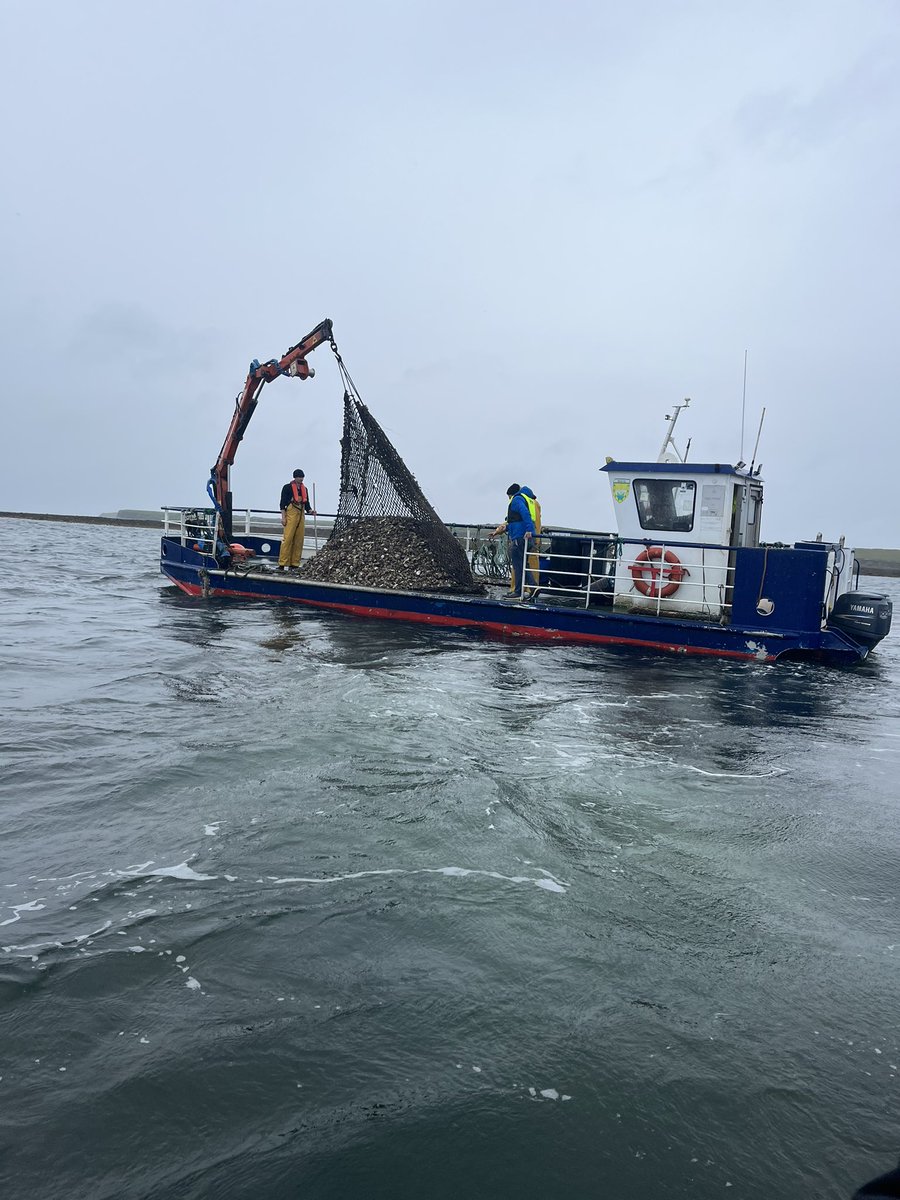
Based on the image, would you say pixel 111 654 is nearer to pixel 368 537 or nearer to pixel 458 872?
pixel 368 537

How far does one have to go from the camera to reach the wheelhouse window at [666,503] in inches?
472

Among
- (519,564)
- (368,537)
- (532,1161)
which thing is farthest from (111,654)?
(532,1161)

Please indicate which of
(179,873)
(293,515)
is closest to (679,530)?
(293,515)

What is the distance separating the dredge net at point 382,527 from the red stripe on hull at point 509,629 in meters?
0.49

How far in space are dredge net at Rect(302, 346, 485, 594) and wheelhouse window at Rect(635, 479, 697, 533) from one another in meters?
3.63

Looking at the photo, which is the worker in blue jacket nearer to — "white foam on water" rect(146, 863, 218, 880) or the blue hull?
the blue hull

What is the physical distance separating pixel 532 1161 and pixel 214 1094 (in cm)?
99

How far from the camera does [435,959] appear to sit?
132 inches

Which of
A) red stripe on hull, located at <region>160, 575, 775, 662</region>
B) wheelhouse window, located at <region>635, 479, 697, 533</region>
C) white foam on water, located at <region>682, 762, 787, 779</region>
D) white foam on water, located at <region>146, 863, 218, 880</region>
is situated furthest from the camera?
wheelhouse window, located at <region>635, 479, 697, 533</region>

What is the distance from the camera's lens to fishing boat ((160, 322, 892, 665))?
1130cm

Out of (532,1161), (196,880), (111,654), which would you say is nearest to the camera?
(532,1161)

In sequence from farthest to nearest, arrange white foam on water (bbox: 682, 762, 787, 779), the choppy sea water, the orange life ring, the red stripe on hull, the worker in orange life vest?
the worker in orange life vest
the orange life ring
the red stripe on hull
white foam on water (bbox: 682, 762, 787, 779)
the choppy sea water

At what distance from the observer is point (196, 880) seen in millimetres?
3949

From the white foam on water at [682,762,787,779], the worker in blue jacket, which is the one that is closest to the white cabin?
the worker in blue jacket
